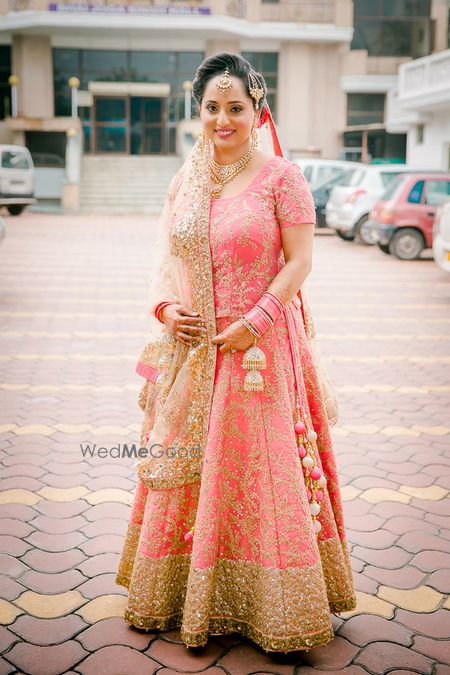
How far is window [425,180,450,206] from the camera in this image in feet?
44.0

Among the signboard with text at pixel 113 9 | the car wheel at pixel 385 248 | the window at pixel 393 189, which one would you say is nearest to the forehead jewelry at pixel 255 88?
the window at pixel 393 189

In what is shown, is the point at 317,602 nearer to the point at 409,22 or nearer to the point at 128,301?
the point at 128,301

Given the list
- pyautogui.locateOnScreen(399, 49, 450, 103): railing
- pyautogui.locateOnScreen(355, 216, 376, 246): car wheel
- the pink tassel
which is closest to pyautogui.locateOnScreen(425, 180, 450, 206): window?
pyautogui.locateOnScreen(355, 216, 376, 246): car wheel

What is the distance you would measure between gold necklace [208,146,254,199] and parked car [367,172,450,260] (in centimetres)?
1114

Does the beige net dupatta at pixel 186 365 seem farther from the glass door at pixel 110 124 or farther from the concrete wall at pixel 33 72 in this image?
the glass door at pixel 110 124

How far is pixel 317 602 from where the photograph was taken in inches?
97.3

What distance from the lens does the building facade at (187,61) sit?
97.8 ft

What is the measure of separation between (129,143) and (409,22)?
13220 mm

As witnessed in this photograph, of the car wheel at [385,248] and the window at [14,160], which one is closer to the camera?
the car wheel at [385,248]

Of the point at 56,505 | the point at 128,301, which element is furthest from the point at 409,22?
the point at 56,505

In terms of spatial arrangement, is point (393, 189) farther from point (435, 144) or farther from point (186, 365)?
point (186, 365)

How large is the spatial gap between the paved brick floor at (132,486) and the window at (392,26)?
85.7 feet

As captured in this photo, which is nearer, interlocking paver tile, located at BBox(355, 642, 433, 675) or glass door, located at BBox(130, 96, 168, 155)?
interlocking paver tile, located at BBox(355, 642, 433, 675)

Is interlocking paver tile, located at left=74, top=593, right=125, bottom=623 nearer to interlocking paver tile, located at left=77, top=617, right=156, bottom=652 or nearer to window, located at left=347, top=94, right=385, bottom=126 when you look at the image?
interlocking paver tile, located at left=77, top=617, right=156, bottom=652
